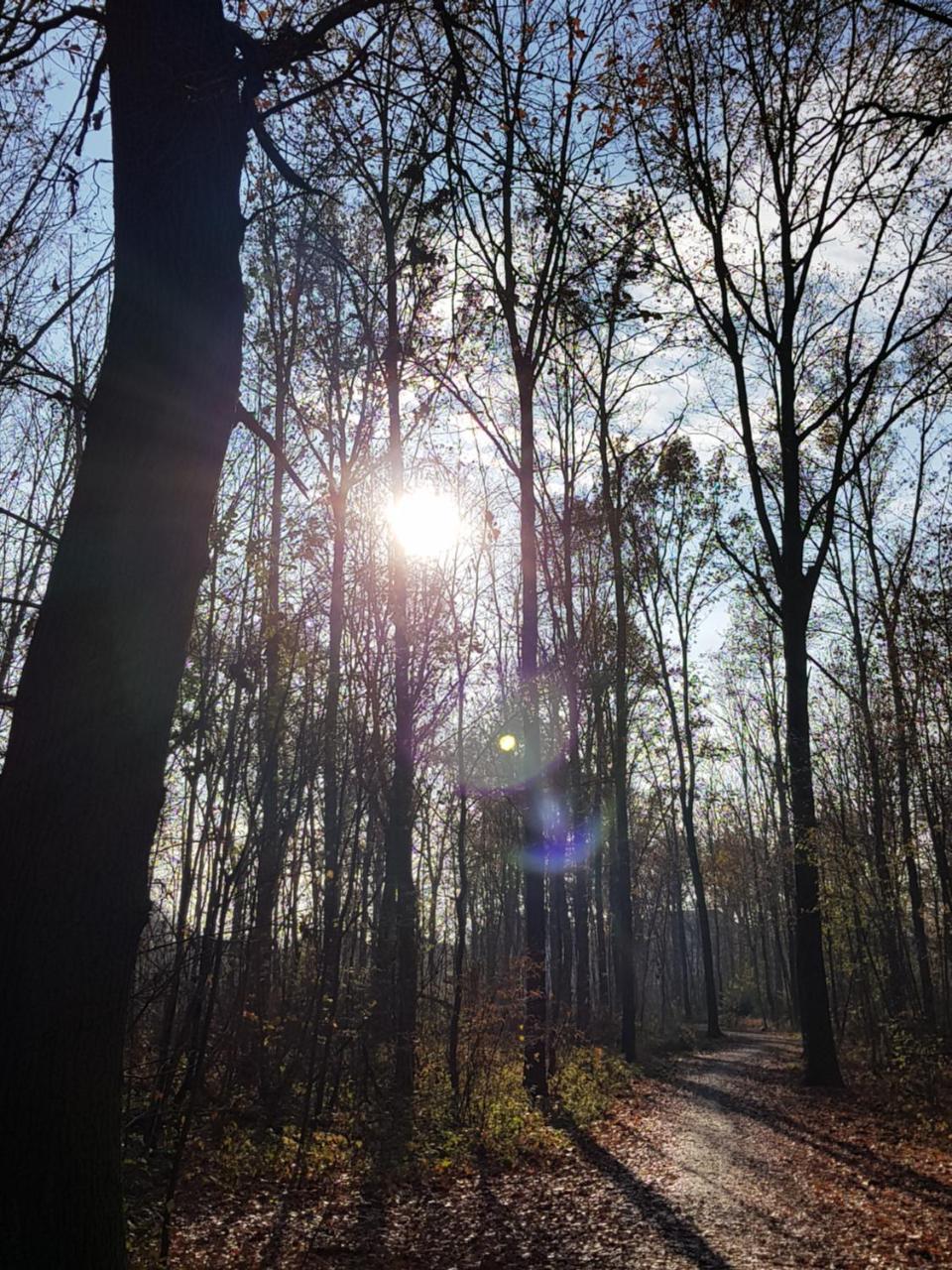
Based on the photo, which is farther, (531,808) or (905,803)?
(905,803)

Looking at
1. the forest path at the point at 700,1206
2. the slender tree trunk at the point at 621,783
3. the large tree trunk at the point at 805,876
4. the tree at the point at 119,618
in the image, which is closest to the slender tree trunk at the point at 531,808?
the forest path at the point at 700,1206

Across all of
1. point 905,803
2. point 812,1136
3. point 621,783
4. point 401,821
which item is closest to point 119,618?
point 401,821

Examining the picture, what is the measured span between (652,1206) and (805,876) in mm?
6855

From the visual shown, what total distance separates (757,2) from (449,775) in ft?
48.6

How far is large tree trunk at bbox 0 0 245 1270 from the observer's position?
2463mm

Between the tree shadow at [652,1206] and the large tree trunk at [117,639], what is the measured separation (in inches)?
165

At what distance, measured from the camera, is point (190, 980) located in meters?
6.39

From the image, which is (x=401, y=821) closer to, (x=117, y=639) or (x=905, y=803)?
(x=117, y=639)

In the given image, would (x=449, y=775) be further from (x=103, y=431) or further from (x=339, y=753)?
(x=103, y=431)

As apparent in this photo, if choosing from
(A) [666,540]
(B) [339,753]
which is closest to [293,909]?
(B) [339,753]

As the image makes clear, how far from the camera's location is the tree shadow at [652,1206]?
207 inches

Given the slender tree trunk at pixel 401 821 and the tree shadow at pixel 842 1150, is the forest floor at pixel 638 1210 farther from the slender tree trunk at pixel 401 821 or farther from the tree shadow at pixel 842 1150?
the slender tree trunk at pixel 401 821

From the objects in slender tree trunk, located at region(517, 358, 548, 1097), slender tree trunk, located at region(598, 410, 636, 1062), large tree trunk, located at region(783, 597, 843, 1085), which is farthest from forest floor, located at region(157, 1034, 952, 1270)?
slender tree trunk, located at region(598, 410, 636, 1062)

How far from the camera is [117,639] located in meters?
2.81
